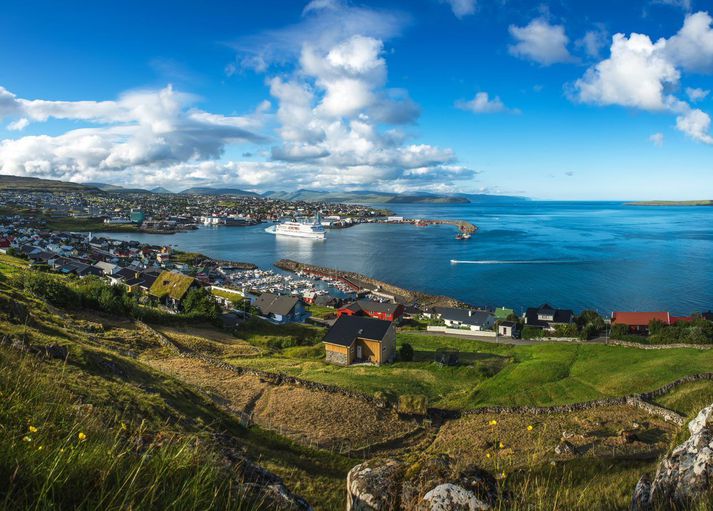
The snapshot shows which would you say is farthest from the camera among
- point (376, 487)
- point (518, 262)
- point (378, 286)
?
point (518, 262)

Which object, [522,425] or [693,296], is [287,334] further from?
[693,296]

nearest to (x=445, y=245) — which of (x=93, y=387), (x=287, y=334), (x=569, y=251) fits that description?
(x=569, y=251)

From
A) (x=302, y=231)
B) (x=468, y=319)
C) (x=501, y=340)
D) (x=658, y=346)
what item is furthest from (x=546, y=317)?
(x=302, y=231)

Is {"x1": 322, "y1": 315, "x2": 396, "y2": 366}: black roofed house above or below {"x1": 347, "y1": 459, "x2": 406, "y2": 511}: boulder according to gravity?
below

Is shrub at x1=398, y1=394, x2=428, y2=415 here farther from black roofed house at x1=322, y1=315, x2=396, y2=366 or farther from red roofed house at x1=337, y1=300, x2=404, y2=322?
red roofed house at x1=337, y1=300, x2=404, y2=322

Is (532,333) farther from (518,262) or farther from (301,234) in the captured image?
(301,234)

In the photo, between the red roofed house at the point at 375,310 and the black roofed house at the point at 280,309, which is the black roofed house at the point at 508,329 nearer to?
the red roofed house at the point at 375,310

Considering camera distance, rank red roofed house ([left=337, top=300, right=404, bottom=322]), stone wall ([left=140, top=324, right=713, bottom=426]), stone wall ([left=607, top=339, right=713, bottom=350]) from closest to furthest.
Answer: stone wall ([left=140, top=324, right=713, bottom=426]) → stone wall ([left=607, top=339, right=713, bottom=350]) → red roofed house ([left=337, top=300, right=404, bottom=322])

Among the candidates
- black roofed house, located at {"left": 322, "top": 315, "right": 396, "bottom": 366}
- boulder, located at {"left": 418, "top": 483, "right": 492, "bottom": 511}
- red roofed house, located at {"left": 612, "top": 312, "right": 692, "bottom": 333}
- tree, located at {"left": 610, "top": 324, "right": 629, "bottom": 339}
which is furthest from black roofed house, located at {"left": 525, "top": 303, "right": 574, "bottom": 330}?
boulder, located at {"left": 418, "top": 483, "right": 492, "bottom": 511}
